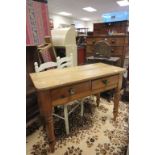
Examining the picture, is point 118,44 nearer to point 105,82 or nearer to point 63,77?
point 105,82

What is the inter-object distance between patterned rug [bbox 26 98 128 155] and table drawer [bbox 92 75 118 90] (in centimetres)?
55

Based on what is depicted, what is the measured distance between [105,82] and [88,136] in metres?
0.65

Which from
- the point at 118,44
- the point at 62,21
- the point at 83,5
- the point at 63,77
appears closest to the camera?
the point at 63,77

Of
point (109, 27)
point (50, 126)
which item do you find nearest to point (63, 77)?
point (50, 126)

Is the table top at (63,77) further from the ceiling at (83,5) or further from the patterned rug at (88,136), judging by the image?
the ceiling at (83,5)

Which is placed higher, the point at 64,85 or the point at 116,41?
the point at 116,41

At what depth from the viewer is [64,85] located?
1.22 meters

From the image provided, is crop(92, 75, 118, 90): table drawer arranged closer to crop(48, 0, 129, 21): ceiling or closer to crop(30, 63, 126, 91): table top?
crop(30, 63, 126, 91): table top

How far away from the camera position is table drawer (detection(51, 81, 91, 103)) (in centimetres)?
123

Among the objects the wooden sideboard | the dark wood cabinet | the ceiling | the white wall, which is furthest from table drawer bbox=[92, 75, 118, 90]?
the white wall

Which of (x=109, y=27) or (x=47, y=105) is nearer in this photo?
(x=47, y=105)

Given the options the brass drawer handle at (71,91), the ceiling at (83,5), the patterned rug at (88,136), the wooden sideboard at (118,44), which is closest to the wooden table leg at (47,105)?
the brass drawer handle at (71,91)
